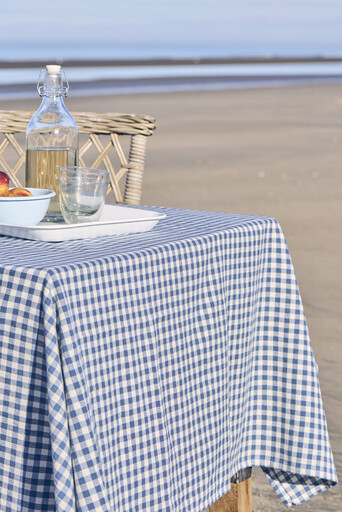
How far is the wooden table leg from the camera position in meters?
1.94

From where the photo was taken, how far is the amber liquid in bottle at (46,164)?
185 centimetres

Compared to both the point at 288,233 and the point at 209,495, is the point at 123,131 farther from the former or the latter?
the point at 288,233

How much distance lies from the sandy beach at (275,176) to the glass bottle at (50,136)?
1132 mm

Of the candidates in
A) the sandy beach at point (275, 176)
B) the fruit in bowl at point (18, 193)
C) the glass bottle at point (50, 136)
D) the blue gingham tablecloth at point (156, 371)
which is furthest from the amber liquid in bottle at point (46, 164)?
the sandy beach at point (275, 176)

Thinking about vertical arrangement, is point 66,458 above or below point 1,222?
below

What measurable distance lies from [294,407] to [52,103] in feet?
2.81

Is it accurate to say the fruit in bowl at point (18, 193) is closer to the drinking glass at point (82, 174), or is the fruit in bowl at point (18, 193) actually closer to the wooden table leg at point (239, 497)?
the drinking glass at point (82, 174)

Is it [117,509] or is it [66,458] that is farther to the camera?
[117,509]

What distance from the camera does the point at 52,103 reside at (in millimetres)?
1882

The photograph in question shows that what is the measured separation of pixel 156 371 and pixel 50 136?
0.63m

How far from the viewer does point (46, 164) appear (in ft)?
6.15

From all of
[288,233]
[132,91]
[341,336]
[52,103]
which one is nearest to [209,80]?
[132,91]

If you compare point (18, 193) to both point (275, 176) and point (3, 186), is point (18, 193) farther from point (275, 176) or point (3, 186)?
point (275, 176)

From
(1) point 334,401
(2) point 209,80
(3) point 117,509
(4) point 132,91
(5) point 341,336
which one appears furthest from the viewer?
(2) point 209,80
